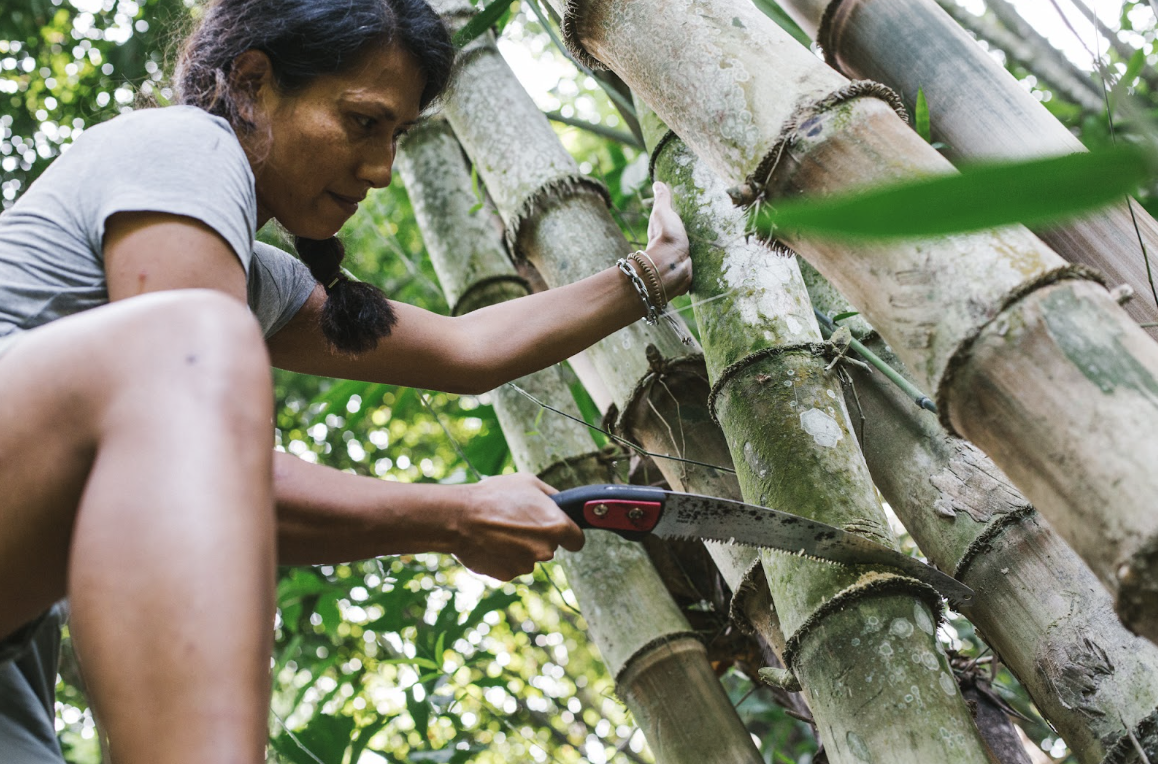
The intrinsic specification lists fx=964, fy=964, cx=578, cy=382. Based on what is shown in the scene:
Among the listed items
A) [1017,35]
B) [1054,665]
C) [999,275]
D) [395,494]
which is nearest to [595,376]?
[395,494]

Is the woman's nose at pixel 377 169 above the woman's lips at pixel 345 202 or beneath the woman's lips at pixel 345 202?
above

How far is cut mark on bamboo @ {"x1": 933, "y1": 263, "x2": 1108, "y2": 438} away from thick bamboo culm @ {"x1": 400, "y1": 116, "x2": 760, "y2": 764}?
0.88 m

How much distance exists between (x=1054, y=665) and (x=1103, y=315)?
55cm

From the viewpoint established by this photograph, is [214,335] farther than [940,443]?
No

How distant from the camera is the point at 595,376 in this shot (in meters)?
1.85

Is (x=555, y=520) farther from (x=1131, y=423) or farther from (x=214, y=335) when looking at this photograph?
(x=1131, y=423)

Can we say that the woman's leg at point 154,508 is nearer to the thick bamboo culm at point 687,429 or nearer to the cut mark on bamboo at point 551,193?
the thick bamboo culm at point 687,429

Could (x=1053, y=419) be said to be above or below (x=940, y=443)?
above

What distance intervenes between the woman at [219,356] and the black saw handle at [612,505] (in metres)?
0.04

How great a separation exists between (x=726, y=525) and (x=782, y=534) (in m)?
0.10

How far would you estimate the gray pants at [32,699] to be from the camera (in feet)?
3.01

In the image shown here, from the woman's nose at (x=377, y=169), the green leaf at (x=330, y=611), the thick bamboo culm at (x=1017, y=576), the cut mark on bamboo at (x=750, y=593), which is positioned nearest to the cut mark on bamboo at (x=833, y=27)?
the thick bamboo culm at (x=1017, y=576)

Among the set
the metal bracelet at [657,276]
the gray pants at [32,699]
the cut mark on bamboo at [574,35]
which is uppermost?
the cut mark on bamboo at [574,35]

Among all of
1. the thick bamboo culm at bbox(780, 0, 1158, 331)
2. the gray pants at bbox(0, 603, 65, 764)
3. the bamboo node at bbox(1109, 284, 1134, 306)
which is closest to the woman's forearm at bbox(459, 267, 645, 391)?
the thick bamboo culm at bbox(780, 0, 1158, 331)
